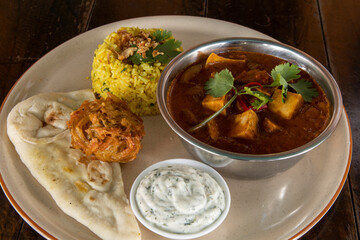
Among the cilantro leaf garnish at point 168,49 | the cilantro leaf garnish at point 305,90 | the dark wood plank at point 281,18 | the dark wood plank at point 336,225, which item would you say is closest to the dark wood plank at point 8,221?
the cilantro leaf garnish at point 168,49

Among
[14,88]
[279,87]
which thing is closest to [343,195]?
[279,87]

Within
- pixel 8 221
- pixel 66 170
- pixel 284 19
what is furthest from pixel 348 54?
pixel 8 221

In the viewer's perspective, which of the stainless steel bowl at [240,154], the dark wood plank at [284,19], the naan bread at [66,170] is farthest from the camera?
the dark wood plank at [284,19]

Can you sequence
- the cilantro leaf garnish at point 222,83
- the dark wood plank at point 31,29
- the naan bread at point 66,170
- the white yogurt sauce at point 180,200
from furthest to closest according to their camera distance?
the dark wood plank at point 31,29 < the cilantro leaf garnish at point 222,83 < the naan bread at point 66,170 < the white yogurt sauce at point 180,200

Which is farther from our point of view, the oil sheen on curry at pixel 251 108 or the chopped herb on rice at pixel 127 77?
the chopped herb on rice at pixel 127 77

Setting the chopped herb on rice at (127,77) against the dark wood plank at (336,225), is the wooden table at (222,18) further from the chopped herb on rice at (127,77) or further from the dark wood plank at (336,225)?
the chopped herb on rice at (127,77)

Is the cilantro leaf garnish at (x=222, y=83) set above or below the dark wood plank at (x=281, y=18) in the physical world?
above

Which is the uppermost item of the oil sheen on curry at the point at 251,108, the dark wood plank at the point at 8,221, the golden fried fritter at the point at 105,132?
the oil sheen on curry at the point at 251,108

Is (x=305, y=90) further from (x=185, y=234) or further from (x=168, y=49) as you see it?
(x=185, y=234)
